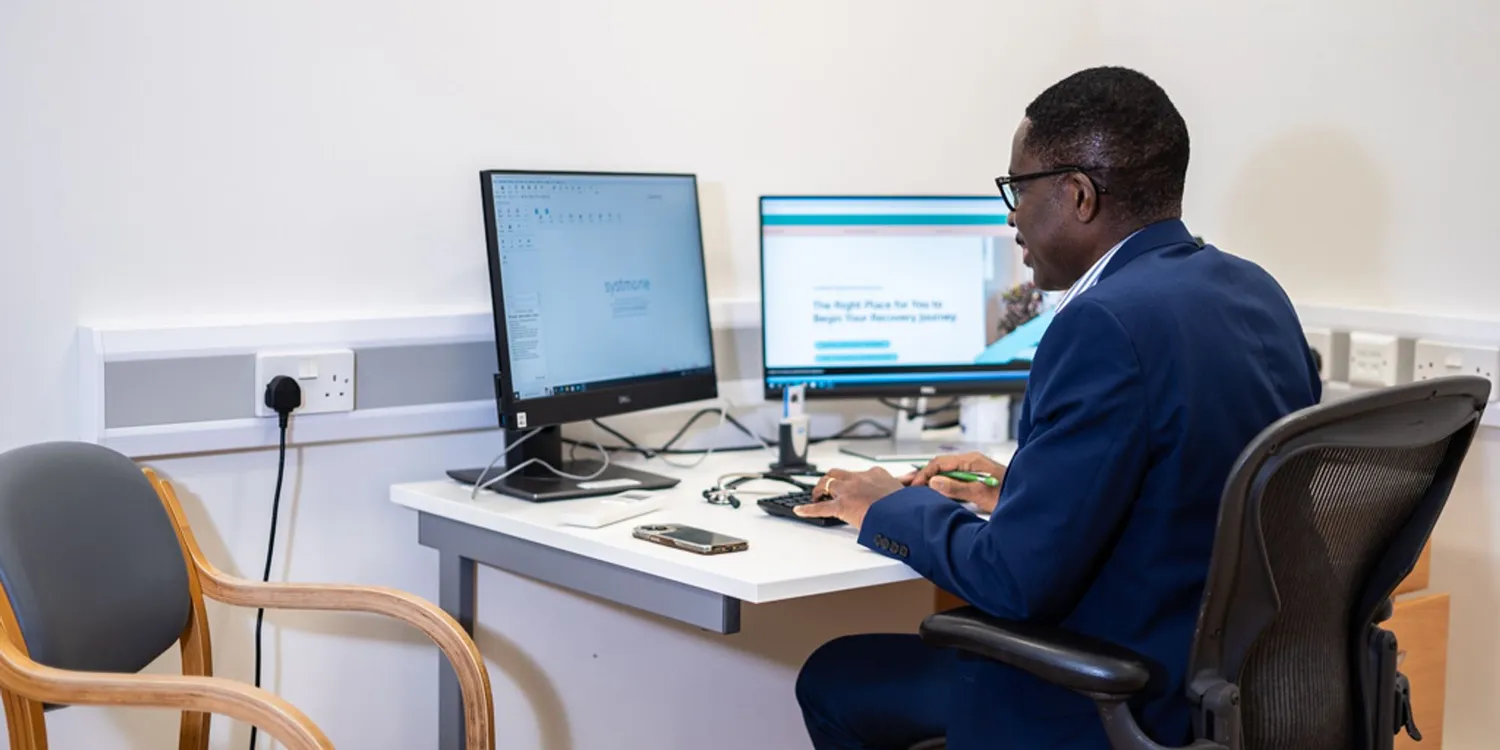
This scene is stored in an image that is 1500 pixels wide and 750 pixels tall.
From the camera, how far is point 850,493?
1825mm

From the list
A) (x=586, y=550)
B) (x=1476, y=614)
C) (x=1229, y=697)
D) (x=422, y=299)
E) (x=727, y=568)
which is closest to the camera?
(x=1229, y=697)

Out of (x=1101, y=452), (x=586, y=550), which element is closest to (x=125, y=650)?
(x=586, y=550)

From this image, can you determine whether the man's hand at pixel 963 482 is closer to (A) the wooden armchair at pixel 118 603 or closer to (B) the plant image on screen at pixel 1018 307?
(B) the plant image on screen at pixel 1018 307

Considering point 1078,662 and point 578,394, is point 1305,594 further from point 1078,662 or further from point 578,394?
point 578,394

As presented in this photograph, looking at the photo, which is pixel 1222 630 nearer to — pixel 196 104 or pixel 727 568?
pixel 727 568

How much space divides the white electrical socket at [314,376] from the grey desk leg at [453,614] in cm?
29

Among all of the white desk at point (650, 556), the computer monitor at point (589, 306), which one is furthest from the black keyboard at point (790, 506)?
the computer monitor at point (589, 306)

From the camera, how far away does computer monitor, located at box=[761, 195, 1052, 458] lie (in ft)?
7.85

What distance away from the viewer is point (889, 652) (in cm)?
198

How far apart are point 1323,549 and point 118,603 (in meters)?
1.36

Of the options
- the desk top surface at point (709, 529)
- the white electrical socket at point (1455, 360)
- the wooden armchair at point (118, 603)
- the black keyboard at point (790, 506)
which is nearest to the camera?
the wooden armchair at point (118, 603)

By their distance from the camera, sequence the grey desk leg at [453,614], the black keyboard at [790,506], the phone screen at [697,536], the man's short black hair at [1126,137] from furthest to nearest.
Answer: the grey desk leg at [453,614] → the black keyboard at [790,506] → the phone screen at [697,536] → the man's short black hair at [1126,137]

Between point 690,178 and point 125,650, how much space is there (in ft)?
3.62

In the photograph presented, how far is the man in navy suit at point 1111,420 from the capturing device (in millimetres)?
1382
